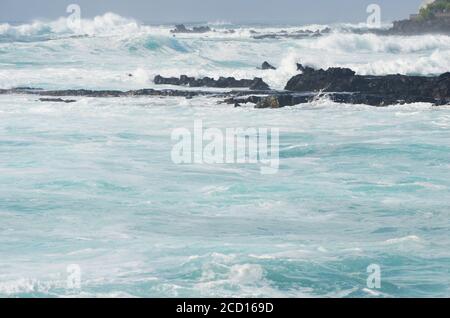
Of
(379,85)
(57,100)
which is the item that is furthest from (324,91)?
(57,100)

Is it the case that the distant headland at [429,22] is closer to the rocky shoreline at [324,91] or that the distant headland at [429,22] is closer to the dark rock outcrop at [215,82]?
the dark rock outcrop at [215,82]

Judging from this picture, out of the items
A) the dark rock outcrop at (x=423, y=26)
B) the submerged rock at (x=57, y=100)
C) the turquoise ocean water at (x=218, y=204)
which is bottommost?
the turquoise ocean water at (x=218, y=204)

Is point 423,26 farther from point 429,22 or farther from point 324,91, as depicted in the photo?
point 324,91

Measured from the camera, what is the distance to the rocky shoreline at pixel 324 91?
98.6ft

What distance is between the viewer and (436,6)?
87.9 metres

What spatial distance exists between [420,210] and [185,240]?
12.4 feet

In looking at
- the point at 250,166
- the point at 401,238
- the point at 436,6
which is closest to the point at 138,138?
the point at 250,166

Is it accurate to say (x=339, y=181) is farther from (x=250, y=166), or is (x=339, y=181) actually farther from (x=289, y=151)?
(x=289, y=151)

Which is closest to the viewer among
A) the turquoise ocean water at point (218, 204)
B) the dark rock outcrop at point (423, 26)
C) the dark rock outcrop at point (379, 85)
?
the turquoise ocean water at point (218, 204)

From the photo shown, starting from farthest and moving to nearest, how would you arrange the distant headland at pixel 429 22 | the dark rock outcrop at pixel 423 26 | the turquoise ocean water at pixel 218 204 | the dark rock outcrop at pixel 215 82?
the distant headland at pixel 429 22, the dark rock outcrop at pixel 423 26, the dark rock outcrop at pixel 215 82, the turquoise ocean water at pixel 218 204

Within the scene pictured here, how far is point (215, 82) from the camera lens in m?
36.8

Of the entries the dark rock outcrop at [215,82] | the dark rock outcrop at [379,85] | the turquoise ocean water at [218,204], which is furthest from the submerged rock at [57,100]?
the dark rock outcrop at [379,85]
